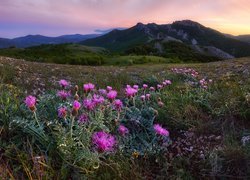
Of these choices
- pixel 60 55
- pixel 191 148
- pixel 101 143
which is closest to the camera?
pixel 101 143

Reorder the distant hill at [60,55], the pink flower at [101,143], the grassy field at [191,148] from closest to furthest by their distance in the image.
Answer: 1. the pink flower at [101,143]
2. the grassy field at [191,148]
3. the distant hill at [60,55]

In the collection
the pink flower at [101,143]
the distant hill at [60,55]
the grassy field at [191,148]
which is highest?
the pink flower at [101,143]

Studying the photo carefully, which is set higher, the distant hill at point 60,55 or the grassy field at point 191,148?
the grassy field at point 191,148

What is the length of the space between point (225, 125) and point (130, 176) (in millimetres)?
2092

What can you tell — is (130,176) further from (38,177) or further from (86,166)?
(38,177)

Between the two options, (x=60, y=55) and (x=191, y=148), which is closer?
(x=191, y=148)

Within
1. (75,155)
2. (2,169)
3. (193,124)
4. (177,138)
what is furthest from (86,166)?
(193,124)

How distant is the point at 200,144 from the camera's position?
4973 mm

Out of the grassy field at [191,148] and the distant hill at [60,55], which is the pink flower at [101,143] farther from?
the distant hill at [60,55]

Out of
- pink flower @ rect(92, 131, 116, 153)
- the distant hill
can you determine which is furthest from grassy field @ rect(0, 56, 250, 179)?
the distant hill

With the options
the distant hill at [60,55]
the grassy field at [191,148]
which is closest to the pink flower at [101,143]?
the grassy field at [191,148]

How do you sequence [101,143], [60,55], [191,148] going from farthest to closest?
[60,55]
[191,148]
[101,143]

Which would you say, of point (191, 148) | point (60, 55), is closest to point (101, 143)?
point (191, 148)

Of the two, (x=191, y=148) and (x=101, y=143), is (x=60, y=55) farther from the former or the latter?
(x=101, y=143)
